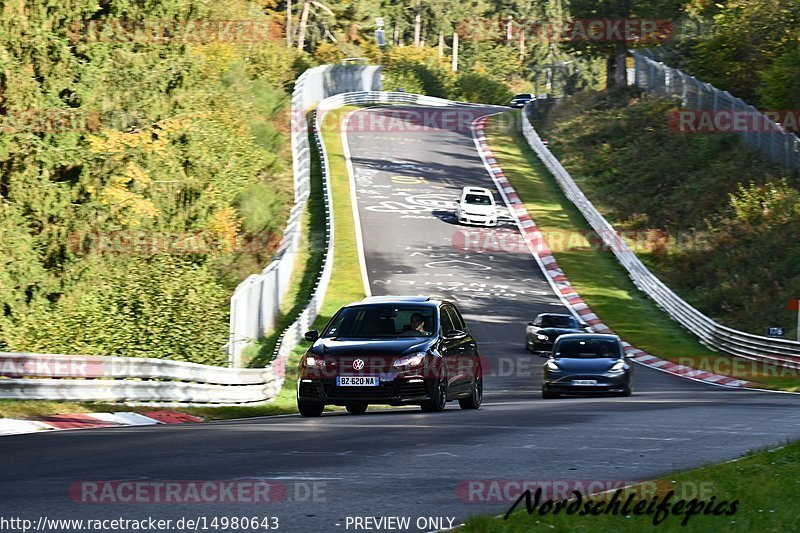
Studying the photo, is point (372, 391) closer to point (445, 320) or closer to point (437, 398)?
point (437, 398)

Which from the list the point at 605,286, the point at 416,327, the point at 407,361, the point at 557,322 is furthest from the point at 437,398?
the point at 605,286

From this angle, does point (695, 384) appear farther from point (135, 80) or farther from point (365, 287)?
point (135, 80)

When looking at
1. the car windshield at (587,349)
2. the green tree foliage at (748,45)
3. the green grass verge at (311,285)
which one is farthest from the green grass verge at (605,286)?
the green tree foliage at (748,45)

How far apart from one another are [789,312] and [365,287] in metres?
13.2

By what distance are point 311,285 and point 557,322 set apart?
32.9ft

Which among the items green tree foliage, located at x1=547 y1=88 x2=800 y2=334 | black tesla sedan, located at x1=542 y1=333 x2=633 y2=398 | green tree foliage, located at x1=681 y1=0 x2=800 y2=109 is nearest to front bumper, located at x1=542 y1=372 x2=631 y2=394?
black tesla sedan, located at x1=542 y1=333 x2=633 y2=398

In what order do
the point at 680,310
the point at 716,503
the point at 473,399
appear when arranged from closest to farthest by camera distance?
the point at 716,503 < the point at 473,399 < the point at 680,310

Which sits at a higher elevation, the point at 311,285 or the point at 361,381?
the point at 361,381

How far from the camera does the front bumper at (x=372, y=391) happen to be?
1709cm

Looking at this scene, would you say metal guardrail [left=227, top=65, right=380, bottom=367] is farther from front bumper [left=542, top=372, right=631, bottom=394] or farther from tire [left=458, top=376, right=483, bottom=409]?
tire [left=458, top=376, right=483, bottom=409]

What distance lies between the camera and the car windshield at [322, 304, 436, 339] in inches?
712

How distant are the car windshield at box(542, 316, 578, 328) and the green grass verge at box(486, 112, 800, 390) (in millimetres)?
2530

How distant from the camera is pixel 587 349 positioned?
83.6 feet

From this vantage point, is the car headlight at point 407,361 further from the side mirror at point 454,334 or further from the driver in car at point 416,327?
the side mirror at point 454,334
